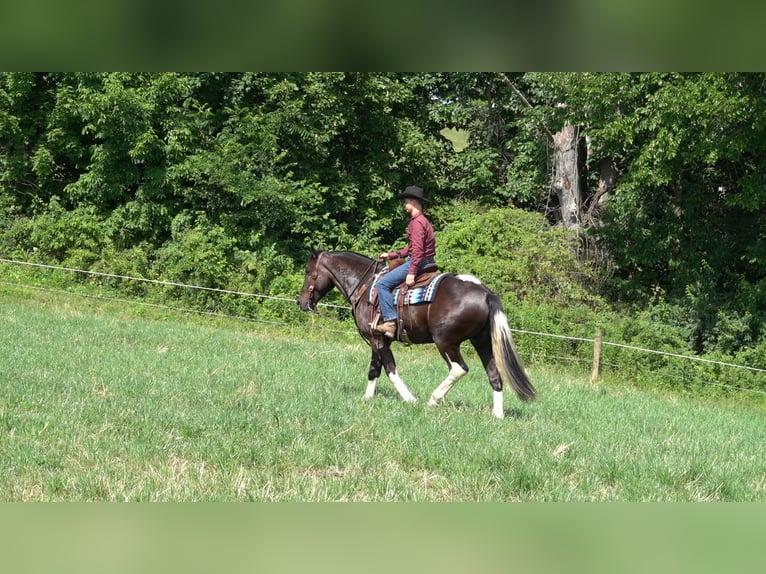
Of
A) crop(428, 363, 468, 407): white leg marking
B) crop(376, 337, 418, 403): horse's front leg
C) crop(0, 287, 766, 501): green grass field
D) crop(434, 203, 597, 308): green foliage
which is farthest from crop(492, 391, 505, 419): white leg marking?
crop(434, 203, 597, 308): green foliage

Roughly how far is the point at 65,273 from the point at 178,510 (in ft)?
70.9

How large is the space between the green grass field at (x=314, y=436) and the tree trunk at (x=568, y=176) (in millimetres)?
12264

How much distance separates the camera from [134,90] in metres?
23.4

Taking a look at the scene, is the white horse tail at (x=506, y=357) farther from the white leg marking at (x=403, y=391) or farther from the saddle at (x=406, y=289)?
the white leg marking at (x=403, y=391)

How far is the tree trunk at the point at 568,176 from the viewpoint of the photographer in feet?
82.0

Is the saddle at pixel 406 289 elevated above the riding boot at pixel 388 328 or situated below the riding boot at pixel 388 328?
above

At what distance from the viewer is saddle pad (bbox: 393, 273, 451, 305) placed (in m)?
9.34

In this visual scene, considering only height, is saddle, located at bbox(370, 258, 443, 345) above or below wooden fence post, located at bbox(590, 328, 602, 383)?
above

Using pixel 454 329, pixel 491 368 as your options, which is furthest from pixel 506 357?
pixel 454 329

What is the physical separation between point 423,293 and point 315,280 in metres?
2.17

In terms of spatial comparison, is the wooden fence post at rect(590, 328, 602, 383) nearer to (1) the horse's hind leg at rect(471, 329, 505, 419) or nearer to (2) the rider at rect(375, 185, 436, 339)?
(1) the horse's hind leg at rect(471, 329, 505, 419)

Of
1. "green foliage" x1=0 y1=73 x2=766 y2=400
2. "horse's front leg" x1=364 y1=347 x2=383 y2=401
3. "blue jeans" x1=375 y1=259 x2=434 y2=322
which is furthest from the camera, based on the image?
"green foliage" x1=0 y1=73 x2=766 y2=400

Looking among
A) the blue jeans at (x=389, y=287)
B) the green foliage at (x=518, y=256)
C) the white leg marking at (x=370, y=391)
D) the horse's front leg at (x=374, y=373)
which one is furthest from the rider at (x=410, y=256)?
the green foliage at (x=518, y=256)

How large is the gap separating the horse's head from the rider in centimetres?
121
